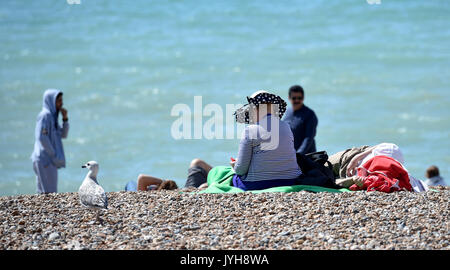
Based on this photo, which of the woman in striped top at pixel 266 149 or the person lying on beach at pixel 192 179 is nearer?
the woman in striped top at pixel 266 149

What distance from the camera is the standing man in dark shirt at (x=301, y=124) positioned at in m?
9.88

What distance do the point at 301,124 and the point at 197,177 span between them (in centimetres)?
168

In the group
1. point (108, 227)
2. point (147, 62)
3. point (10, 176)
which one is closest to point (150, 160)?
point (10, 176)

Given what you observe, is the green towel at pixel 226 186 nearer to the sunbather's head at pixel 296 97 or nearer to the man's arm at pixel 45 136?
the sunbather's head at pixel 296 97

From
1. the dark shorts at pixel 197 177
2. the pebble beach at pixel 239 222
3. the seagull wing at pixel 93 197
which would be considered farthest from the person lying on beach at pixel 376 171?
the seagull wing at pixel 93 197

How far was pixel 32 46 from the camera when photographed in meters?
29.2

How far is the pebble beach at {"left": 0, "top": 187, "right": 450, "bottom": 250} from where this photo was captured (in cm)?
575

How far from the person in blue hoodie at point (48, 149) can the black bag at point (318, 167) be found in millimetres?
3858

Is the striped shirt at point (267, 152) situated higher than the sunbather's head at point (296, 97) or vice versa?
the sunbather's head at point (296, 97)

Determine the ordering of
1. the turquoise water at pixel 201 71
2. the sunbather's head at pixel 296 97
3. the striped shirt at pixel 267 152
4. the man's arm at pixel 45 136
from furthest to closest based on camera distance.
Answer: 1. the turquoise water at pixel 201 71
2. the man's arm at pixel 45 136
3. the sunbather's head at pixel 296 97
4. the striped shirt at pixel 267 152

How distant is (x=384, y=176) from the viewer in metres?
7.59

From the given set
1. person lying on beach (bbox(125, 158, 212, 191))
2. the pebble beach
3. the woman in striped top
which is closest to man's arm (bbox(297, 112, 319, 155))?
person lying on beach (bbox(125, 158, 212, 191))

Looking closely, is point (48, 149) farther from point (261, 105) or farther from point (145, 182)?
point (261, 105)
